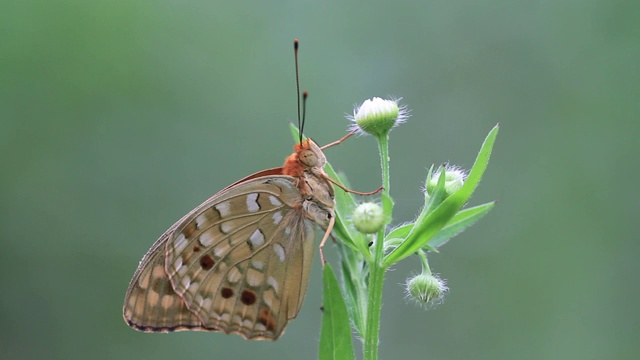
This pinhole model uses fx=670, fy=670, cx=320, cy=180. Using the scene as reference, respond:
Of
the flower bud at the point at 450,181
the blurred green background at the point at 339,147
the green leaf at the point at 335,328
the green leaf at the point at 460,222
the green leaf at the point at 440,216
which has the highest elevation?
the blurred green background at the point at 339,147

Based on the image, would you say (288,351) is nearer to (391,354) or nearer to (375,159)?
(391,354)

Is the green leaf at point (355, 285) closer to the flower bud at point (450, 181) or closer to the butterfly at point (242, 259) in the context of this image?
the butterfly at point (242, 259)

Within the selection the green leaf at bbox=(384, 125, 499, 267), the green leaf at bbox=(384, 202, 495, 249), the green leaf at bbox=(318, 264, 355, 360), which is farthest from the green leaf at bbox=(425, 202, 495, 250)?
the green leaf at bbox=(318, 264, 355, 360)

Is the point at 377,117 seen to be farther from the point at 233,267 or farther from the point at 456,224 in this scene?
the point at 233,267

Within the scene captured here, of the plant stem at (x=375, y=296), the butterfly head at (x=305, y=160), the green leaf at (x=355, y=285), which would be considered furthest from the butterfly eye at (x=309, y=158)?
the plant stem at (x=375, y=296)

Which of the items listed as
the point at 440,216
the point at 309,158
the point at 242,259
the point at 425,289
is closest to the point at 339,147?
the point at 309,158

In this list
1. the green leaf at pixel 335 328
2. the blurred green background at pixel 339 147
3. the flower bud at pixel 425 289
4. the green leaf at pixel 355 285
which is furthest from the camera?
the blurred green background at pixel 339 147
